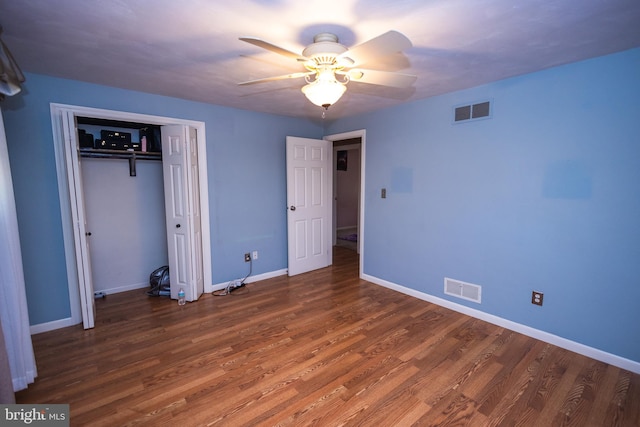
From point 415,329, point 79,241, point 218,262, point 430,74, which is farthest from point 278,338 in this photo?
point 430,74

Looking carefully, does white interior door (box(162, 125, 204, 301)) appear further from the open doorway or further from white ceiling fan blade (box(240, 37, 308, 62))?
the open doorway

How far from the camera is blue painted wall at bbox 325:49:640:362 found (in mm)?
2162

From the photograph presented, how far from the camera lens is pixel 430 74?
252cm

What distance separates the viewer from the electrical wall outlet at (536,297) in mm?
2584

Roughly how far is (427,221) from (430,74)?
62.5 inches

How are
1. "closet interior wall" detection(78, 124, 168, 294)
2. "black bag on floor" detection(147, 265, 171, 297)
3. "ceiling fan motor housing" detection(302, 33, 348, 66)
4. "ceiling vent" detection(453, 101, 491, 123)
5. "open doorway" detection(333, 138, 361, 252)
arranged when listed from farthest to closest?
1. "open doorway" detection(333, 138, 361, 252)
2. "black bag on floor" detection(147, 265, 171, 297)
3. "closet interior wall" detection(78, 124, 168, 294)
4. "ceiling vent" detection(453, 101, 491, 123)
5. "ceiling fan motor housing" detection(302, 33, 348, 66)

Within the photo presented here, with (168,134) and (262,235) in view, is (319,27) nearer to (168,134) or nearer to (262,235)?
(168,134)

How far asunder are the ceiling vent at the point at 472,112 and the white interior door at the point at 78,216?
3.71 metres

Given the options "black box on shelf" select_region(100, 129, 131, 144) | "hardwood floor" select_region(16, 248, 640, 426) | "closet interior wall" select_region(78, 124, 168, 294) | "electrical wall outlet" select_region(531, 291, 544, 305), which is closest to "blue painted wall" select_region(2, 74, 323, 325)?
"black box on shelf" select_region(100, 129, 131, 144)

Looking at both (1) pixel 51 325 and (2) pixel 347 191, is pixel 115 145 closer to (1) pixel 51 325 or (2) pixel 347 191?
(1) pixel 51 325

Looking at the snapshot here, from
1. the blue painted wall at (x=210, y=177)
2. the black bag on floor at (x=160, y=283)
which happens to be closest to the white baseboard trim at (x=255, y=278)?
the blue painted wall at (x=210, y=177)

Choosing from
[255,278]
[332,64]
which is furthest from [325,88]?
[255,278]

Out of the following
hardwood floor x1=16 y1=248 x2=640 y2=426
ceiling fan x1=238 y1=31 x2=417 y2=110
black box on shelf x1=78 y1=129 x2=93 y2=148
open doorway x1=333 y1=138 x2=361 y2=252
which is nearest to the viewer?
ceiling fan x1=238 y1=31 x2=417 y2=110
